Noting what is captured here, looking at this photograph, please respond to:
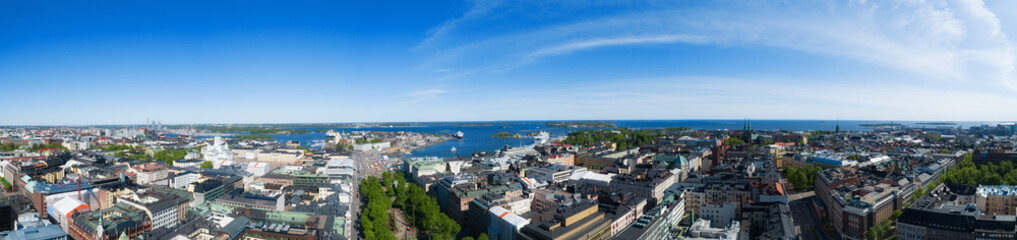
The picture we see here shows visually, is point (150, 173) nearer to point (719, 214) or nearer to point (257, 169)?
point (257, 169)

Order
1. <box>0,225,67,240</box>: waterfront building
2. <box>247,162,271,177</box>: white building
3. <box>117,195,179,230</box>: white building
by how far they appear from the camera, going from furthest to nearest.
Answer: <box>247,162,271,177</box>: white building < <box>117,195,179,230</box>: white building < <box>0,225,67,240</box>: waterfront building

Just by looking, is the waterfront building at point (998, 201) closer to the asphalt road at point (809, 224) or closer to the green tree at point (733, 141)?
the asphalt road at point (809, 224)

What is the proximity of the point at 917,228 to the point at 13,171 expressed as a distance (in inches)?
3009

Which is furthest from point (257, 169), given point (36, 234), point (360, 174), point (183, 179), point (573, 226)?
point (573, 226)

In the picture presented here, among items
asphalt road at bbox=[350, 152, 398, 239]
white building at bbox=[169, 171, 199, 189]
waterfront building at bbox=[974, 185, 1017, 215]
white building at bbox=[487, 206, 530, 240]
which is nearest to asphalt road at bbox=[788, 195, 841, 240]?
waterfront building at bbox=[974, 185, 1017, 215]

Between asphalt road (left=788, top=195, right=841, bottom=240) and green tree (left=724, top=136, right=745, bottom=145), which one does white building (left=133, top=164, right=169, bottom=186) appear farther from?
green tree (left=724, top=136, right=745, bottom=145)

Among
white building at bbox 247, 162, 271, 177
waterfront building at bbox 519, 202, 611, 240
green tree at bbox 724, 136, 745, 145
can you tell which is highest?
green tree at bbox 724, 136, 745, 145

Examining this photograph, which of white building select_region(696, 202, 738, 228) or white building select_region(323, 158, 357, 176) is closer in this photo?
white building select_region(696, 202, 738, 228)

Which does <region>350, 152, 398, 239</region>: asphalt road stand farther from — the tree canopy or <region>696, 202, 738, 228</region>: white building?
the tree canopy

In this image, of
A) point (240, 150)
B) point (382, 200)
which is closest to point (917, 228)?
point (382, 200)

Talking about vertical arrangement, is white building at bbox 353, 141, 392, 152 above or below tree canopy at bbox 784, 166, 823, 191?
below

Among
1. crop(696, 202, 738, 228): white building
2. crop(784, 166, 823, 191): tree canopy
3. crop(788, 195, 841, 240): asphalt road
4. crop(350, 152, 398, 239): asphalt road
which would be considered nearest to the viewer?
crop(788, 195, 841, 240): asphalt road

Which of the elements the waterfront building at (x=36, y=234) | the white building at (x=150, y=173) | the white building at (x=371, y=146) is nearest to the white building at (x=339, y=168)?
the white building at (x=150, y=173)

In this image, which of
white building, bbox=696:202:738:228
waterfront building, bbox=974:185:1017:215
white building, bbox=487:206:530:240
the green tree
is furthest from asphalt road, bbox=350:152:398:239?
the green tree
